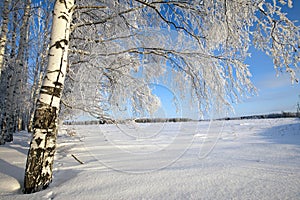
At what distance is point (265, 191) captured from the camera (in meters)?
1.66

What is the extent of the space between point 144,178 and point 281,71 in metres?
2.32

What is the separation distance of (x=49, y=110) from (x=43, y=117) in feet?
0.35

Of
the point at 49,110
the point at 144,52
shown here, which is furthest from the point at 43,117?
the point at 144,52

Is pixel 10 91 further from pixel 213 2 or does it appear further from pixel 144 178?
pixel 213 2

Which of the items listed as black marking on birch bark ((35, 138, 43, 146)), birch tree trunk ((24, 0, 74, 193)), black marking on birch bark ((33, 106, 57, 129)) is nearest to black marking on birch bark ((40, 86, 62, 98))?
birch tree trunk ((24, 0, 74, 193))

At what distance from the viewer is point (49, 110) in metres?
2.26

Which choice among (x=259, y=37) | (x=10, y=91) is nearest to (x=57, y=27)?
(x=259, y=37)

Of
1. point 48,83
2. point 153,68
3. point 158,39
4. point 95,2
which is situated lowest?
point 48,83

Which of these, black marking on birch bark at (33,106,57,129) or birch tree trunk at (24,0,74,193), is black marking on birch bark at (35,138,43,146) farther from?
black marking on birch bark at (33,106,57,129)

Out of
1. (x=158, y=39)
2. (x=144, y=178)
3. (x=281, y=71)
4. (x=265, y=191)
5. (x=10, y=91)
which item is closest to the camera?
(x=265, y=191)

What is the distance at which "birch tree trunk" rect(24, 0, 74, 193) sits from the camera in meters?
2.16

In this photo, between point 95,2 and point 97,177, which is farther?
point 95,2

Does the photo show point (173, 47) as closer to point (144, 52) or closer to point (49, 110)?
point (144, 52)

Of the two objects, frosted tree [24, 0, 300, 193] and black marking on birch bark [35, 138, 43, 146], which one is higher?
frosted tree [24, 0, 300, 193]
